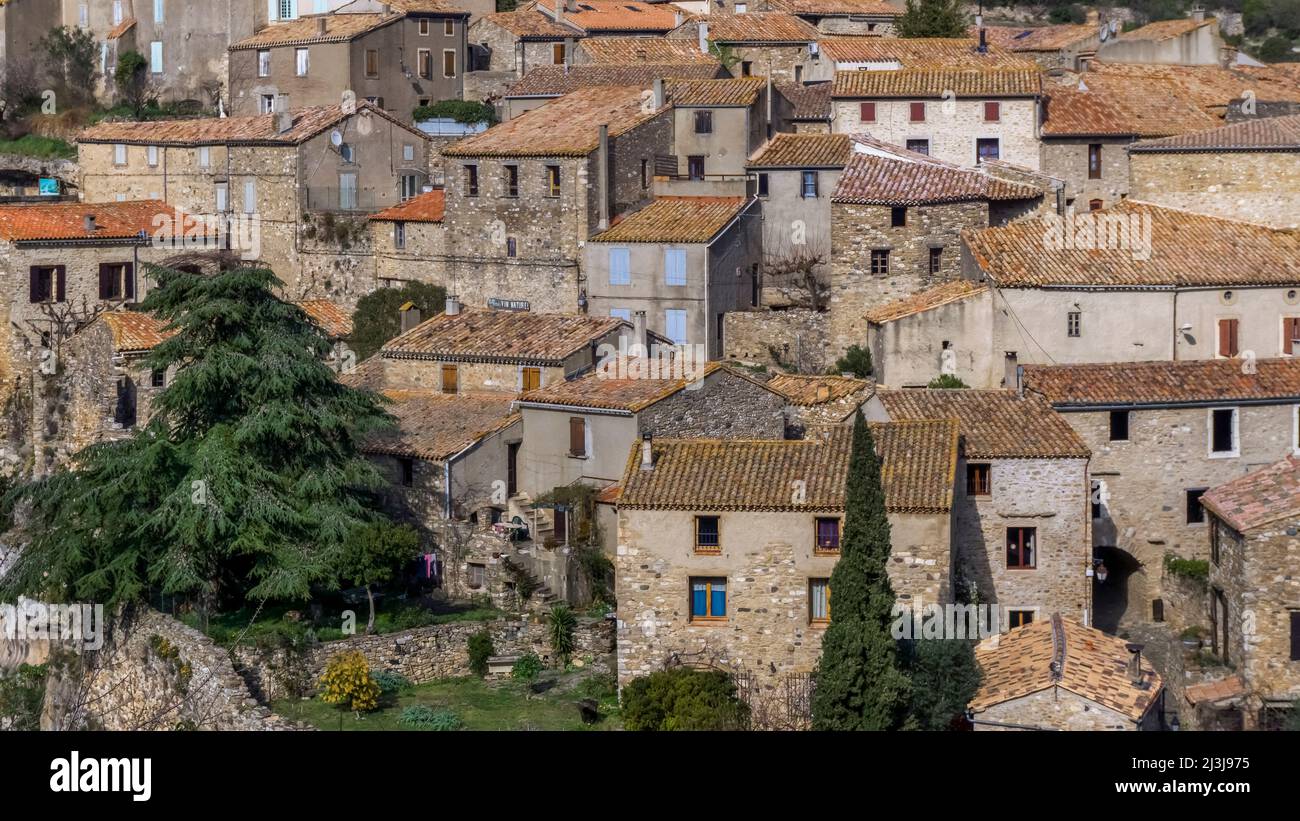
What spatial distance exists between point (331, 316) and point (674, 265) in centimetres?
901

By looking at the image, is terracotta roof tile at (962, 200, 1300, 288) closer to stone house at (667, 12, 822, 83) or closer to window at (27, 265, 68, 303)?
stone house at (667, 12, 822, 83)

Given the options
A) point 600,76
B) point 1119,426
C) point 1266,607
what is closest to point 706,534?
point 1266,607

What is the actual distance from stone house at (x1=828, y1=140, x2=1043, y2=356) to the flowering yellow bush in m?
16.3

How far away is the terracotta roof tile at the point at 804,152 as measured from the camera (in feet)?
155

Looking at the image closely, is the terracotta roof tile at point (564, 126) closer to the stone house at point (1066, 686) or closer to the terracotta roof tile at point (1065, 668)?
the terracotta roof tile at point (1065, 668)

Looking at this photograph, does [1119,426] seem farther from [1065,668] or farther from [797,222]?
[797,222]

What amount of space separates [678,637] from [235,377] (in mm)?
9738

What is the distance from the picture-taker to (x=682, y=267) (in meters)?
45.3

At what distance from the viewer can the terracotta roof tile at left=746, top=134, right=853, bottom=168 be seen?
155 ft

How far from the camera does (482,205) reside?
4941cm

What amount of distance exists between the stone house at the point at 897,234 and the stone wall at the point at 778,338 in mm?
419

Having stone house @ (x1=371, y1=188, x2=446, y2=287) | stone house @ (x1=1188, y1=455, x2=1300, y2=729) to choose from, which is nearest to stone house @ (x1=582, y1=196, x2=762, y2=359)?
stone house @ (x1=371, y1=188, x2=446, y2=287)
